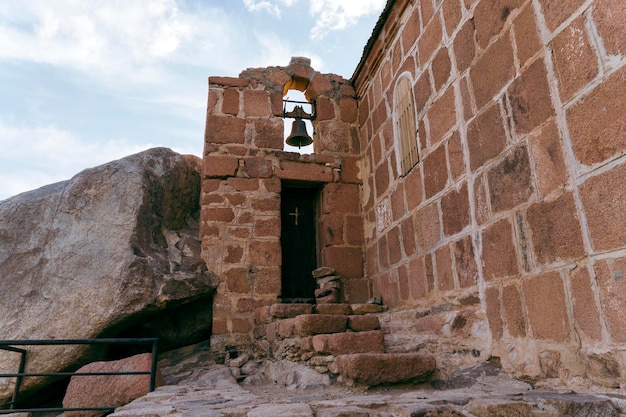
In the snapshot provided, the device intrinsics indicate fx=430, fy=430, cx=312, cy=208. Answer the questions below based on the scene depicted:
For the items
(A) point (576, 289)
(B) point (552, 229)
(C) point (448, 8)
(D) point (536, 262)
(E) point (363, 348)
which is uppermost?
(C) point (448, 8)

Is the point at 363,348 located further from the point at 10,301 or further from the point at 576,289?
the point at 10,301

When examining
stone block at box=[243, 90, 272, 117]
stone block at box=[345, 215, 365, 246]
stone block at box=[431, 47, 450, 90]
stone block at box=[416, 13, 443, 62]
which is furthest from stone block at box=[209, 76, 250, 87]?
stone block at box=[431, 47, 450, 90]

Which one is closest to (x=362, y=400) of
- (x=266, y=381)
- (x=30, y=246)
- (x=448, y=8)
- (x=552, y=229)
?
(x=552, y=229)

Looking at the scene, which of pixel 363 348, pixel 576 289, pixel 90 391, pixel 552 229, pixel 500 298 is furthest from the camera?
pixel 90 391

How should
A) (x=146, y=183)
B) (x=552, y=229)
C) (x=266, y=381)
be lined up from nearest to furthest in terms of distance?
(x=552, y=229), (x=266, y=381), (x=146, y=183)

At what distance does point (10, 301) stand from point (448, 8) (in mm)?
4273

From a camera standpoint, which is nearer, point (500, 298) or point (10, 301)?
point (500, 298)

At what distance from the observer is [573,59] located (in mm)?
1860

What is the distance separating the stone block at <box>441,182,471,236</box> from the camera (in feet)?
8.83

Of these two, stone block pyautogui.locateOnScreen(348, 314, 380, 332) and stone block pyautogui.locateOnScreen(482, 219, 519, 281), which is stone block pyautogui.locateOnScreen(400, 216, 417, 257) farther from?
A: stone block pyautogui.locateOnScreen(482, 219, 519, 281)

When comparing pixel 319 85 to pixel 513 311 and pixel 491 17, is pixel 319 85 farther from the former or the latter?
pixel 513 311

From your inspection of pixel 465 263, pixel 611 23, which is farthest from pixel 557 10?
pixel 465 263

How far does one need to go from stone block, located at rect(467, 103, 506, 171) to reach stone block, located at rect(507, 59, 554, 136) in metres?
0.13

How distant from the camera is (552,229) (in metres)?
1.95
